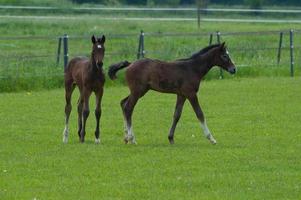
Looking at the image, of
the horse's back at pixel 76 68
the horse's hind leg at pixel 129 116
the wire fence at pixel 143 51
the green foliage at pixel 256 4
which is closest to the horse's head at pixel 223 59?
the horse's hind leg at pixel 129 116

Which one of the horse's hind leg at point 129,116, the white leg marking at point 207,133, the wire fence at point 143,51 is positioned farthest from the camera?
the wire fence at point 143,51

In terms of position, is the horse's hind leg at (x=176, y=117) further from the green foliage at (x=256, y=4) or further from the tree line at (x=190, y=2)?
the tree line at (x=190, y=2)

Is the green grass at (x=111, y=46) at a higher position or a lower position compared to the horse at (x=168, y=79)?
lower

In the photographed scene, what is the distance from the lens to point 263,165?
1512 centimetres

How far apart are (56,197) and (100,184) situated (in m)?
1.04

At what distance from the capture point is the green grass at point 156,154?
1315 centimetres

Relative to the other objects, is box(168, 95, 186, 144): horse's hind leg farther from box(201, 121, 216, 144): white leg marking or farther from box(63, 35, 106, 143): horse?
box(63, 35, 106, 143): horse

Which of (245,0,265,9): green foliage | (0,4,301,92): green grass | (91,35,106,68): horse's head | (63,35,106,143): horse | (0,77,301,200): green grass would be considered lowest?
(245,0,265,9): green foliage

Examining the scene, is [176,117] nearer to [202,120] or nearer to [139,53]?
[202,120]

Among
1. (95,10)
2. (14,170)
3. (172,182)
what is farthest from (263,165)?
(95,10)

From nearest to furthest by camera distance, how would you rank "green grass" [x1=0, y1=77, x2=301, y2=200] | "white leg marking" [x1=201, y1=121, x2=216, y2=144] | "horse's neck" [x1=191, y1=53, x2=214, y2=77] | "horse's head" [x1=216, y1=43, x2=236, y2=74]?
1. "green grass" [x1=0, y1=77, x2=301, y2=200]
2. "white leg marking" [x1=201, y1=121, x2=216, y2=144]
3. "horse's neck" [x1=191, y1=53, x2=214, y2=77]
4. "horse's head" [x1=216, y1=43, x2=236, y2=74]

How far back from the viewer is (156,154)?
16375mm

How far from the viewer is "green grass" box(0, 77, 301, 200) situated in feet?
43.1

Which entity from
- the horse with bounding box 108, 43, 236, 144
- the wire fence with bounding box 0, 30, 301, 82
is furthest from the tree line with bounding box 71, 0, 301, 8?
the horse with bounding box 108, 43, 236, 144
